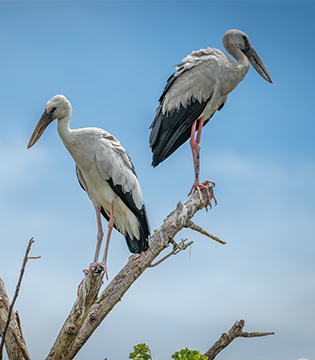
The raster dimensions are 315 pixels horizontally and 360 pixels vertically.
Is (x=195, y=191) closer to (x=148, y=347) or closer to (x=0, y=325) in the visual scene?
(x=148, y=347)

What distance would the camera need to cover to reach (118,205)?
19.2 ft

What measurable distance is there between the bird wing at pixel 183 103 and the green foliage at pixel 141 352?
246cm

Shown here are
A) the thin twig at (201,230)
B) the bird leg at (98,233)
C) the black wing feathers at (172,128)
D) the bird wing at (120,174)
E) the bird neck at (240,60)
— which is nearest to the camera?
the bird wing at (120,174)

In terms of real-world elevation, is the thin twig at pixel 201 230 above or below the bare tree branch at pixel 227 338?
above

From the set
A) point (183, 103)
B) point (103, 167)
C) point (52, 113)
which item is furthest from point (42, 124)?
point (183, 103)

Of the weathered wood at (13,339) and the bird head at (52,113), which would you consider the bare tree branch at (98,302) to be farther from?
the bird head at (52,113)

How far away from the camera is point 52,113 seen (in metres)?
5.75

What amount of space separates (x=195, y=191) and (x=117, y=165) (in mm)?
1322

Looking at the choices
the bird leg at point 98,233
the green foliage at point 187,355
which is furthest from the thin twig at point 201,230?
the green foliage at point 187,355

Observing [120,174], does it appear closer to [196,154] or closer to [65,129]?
[65,129]

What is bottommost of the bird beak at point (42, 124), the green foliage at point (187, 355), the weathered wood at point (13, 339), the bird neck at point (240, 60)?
the green foliage at point (187, 355)

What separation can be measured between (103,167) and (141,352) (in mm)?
2098

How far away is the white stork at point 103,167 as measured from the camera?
18.6ft

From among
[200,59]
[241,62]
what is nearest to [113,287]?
[200,59]
